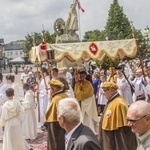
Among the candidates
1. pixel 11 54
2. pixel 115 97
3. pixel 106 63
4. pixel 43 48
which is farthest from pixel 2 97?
pixel 11 54

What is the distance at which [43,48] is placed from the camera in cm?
956

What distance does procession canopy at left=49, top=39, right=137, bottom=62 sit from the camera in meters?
9.84

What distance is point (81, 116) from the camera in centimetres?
418

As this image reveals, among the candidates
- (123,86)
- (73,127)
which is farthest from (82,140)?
(123,86)

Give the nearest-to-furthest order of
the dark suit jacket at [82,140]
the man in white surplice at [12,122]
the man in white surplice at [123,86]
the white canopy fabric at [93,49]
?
the dark suit jacket at [82,140] → the man in white surplice at [12,122] → the white canopy fabric at [93,49] → the man in white surplice at [123,86]

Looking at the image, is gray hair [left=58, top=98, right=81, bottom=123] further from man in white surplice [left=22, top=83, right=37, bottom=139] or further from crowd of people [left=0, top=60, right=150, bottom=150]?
man in white surplice [left=22, top=83, right=37, bottom=139]

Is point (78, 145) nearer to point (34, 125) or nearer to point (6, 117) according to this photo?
point (6, 117)

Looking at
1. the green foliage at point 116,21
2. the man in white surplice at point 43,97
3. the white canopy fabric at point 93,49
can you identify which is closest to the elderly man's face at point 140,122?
the white canopy fabric at point 93,49

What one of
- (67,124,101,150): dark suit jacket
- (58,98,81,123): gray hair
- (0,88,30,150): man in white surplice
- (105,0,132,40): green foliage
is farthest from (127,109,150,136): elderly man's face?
(105,0,132,40): green foliage

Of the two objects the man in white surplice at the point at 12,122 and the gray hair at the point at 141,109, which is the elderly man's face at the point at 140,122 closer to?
the gray hair at the point at 141,109

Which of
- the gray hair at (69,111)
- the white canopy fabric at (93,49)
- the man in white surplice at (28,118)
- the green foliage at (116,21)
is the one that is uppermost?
the green foliage at (116,21)

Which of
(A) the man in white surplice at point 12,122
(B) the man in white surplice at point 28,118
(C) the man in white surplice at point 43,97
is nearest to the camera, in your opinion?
(A) the man in white surplice at point 12,122

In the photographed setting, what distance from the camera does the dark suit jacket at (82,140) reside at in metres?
3.49

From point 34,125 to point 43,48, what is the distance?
7.53 feet
